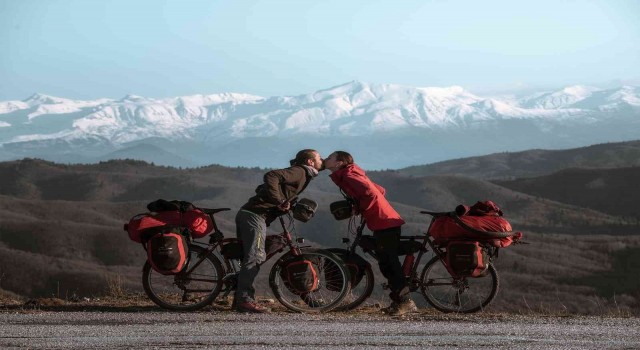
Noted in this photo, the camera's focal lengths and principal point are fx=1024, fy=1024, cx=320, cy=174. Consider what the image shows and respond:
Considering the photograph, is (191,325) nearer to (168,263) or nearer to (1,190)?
(168,263)

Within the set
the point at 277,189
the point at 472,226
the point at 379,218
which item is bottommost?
the point at 472,226

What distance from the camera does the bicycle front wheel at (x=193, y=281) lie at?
11.9m

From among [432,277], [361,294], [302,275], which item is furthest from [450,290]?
[302,275]

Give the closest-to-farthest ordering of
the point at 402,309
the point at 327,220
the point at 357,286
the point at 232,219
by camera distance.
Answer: the point at 402,309, the point at 357,286, the point at 232,219, the point at 327,220

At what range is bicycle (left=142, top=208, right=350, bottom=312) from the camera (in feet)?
38.6

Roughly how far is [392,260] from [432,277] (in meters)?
0.54

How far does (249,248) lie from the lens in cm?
1160

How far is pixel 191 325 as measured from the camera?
34.4 feet

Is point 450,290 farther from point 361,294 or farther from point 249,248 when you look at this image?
point 249,248

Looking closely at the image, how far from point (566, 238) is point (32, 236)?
5694 centimetres

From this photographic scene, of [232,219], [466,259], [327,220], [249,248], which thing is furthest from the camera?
[327,220]

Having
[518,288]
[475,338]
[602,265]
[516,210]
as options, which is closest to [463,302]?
[475,338]

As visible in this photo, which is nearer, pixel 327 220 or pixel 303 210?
pixel 303 210

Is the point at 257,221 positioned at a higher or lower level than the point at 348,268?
higher
